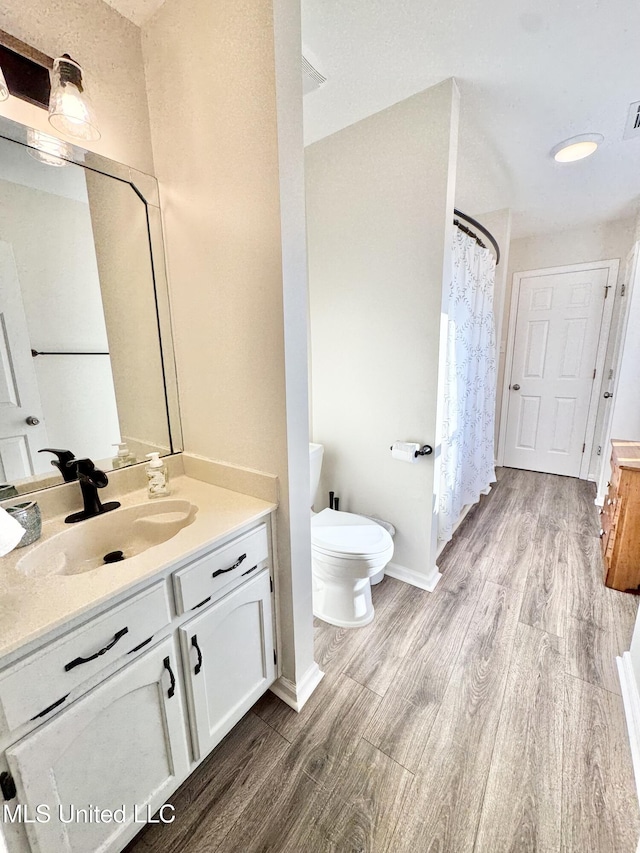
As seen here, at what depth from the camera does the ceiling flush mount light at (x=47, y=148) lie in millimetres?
1018

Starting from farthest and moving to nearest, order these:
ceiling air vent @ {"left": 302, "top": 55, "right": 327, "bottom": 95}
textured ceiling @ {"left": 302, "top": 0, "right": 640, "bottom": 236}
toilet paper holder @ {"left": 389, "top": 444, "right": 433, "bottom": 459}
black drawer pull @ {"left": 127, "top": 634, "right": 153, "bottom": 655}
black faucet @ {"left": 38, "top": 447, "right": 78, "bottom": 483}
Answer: toilet paper holder @ {"left": 389, "top": 444, "right": 433, "bottom": 459}, ceiling air vent @ {"left": 302, "top": 55, "right": 327, "bottom": 95}, textured ceiling @ {"left": 302, "top": 0, "right": 640, "bottom": 236}, black faucet @ {"left": 38, "top": 447, "right": 78, "bottom": 483}, black drawer pull @ {"left": 127, "top": 634, "right": 153, "bottom": 655}

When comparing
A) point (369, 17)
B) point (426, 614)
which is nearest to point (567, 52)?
point (369, 17)

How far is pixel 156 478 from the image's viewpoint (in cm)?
126

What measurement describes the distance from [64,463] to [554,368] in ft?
13.3

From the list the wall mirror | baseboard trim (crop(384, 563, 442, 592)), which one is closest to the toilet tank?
baseboard trim (crop(384, 563, 442, 592))

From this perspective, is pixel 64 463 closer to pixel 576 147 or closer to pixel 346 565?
pixel 346 565

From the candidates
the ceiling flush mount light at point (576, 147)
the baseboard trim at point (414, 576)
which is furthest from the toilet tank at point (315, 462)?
the ceiling flush mount light at point (576, 147)

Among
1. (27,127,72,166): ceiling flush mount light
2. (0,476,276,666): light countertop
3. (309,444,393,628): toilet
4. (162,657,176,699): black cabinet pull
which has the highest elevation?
(27,127,72,166): ceiling flush mount light

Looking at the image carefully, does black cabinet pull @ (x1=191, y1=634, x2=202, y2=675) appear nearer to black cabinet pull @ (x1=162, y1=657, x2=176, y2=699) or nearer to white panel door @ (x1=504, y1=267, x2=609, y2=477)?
black cabinet pull @ (x1=162, y1=657, x2=176, y2=699)

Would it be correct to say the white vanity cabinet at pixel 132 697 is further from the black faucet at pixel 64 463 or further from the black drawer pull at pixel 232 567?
the black faucet at pixel 64 463

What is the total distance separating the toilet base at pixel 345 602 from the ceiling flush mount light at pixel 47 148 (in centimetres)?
187

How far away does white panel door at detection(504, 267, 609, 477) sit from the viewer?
3316 millimetres

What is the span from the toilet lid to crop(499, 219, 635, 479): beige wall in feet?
8.98

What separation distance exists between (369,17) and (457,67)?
1.51 feet
